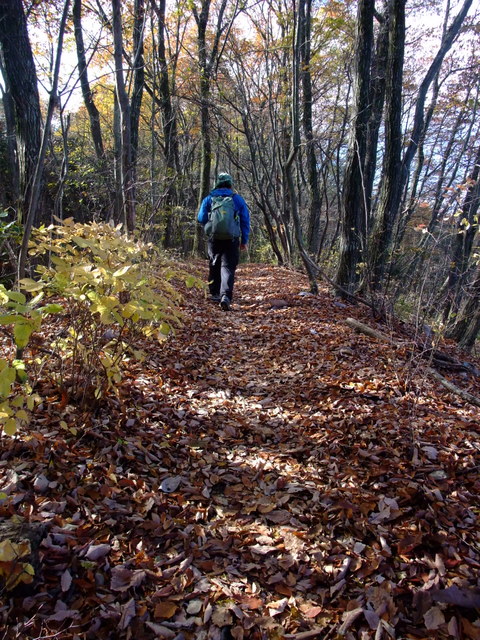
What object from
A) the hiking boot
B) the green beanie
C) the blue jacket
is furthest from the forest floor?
the green beanie

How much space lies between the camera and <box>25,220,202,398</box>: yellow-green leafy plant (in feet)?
6.27

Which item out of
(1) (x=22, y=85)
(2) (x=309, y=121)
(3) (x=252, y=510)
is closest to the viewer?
(3) (x=252, y=510)

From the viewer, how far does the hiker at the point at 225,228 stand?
5898 millimetres

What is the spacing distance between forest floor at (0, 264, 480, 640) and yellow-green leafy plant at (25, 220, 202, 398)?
33 cm

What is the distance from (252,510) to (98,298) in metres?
1.56

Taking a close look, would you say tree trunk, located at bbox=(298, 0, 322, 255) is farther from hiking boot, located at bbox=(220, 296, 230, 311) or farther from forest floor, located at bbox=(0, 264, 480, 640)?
forest floor, located at bbox=(0, 264, 480, 640)

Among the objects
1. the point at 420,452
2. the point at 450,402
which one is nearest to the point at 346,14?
the point at 450,402

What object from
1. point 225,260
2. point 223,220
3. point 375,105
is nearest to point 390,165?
point 375,105

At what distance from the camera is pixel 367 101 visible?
20.0ft

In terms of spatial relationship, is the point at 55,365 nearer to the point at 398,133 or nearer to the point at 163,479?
the point at 163,479

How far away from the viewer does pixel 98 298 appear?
6.29 feet

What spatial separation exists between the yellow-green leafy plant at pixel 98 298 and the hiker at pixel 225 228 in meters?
3.27

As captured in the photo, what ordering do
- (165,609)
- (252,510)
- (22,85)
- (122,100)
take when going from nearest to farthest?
(165,609), (252,510), (22,85), (122,100)

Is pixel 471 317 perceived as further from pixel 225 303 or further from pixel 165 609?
pixel 165 609
